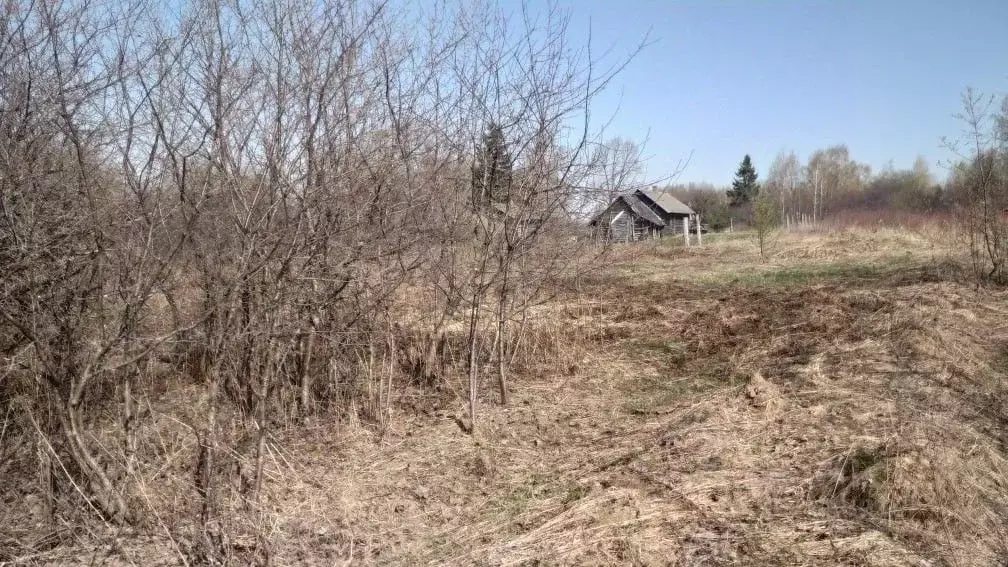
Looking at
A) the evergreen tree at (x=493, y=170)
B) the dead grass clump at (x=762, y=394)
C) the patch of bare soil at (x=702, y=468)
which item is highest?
the evergreen tree at (x=493, y=170)

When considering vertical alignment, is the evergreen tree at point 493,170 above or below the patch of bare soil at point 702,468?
above

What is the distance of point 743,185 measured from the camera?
52.8 metres

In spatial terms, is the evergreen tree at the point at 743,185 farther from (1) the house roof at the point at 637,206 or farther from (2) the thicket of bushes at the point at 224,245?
(2) the thicket of bushes at the point at 224,245

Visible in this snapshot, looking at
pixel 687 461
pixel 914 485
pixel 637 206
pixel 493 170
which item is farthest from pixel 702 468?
pixel 637 206

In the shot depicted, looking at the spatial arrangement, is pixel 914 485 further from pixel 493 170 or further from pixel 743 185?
pixel 743 185

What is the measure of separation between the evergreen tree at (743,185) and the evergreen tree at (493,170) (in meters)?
47.4

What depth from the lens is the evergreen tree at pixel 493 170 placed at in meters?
5.37

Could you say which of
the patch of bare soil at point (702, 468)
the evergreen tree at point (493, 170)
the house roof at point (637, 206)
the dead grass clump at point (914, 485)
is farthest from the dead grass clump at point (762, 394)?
the evergreen tree at point (493, 170)

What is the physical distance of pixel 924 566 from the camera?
294 cm

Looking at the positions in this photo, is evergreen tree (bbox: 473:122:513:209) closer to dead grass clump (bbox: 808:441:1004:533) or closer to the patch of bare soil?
the patch of bare soil

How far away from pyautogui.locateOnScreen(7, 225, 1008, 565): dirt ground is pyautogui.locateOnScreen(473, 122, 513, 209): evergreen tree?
6.02ft

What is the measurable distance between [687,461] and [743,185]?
5243cm

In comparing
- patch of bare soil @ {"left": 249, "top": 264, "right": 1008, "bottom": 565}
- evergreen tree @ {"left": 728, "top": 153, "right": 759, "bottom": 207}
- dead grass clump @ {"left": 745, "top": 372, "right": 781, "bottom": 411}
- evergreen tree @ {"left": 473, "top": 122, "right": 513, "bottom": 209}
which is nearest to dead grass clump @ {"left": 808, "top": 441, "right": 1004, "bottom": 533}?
patch of bare soil @ {"left": 249, "top": 264, "right": 1008, "bottom": 565}

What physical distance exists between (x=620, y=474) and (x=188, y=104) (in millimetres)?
3586
